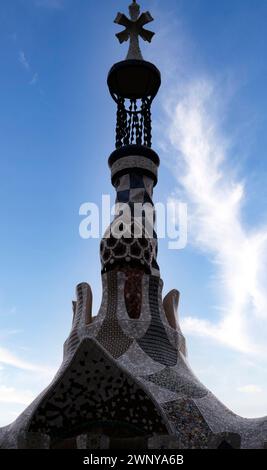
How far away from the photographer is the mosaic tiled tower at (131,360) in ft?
29.5

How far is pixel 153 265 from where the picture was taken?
43.3ft

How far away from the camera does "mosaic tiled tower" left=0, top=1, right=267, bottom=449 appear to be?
8.98 m

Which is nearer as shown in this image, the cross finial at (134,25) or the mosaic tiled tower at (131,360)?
the mosaic tiled tower at (131,360)

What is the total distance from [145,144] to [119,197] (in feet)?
5.52

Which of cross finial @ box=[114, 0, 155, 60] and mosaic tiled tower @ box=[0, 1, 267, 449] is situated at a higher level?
cross finial @ box=[114, 0, 155, 60]

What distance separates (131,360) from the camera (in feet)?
36.1

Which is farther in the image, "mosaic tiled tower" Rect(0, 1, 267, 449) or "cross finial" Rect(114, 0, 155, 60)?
"cross finial" Rect(114, 0, 155, 60)

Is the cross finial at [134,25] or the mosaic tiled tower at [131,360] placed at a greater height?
the cross finial at [134,25]

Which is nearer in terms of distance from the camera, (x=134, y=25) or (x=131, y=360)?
(x=131, y=360)

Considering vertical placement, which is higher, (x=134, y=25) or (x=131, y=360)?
(x=134, y=25)
